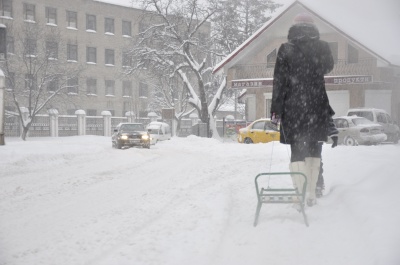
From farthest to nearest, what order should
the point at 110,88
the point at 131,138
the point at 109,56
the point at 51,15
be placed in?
the point at 110,88 → the point at 109,56 → the point at 51,15 → the point at 131,138

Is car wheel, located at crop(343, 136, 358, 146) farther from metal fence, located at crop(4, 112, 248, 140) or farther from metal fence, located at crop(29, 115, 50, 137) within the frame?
metal fence, located at crop(29, 115, 50, 137)

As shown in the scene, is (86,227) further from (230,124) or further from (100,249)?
(230,124)

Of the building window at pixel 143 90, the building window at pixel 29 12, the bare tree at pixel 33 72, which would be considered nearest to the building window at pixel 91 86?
the building window at pixel 143 90

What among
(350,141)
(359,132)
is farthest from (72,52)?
(359,132)

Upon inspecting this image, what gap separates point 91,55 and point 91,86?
140 inches

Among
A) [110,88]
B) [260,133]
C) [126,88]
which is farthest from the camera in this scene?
[126,88]

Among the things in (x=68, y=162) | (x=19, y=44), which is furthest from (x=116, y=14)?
(x=68, y=162)

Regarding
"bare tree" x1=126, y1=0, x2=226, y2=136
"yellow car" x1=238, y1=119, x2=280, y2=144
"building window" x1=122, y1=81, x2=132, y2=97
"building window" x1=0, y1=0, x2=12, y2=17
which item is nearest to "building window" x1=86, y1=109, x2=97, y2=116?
"building window" x1=122, y1=81, x2=132, y2=97

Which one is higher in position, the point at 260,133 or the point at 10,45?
the point at 10,45

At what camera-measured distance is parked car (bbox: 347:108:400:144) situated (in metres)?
19.0

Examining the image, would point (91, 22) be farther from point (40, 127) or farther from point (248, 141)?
point (248, 141)

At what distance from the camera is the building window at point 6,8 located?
43.4 metres

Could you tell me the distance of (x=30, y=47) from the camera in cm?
3234

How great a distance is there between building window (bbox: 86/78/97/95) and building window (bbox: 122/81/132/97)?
381cm
